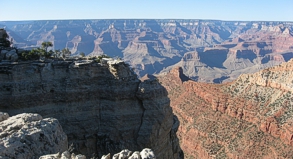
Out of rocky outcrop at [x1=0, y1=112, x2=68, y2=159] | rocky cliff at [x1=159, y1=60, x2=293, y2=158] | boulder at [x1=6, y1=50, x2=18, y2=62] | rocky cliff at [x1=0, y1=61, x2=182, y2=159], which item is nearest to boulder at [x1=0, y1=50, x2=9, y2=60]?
boulder at [x1=6, y1=50, x2=18, y2=62]

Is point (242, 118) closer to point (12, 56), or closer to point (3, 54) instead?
point (12, 56)

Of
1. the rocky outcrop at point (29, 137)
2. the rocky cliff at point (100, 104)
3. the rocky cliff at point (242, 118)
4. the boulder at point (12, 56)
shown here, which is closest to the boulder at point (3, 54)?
the boulder at point (12, 56)

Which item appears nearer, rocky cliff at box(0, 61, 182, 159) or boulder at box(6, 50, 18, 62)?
rocky cliff at box(0, 61, 182, 159)

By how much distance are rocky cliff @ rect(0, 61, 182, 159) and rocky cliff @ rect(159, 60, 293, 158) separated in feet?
109

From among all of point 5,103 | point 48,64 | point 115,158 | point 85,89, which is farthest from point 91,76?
point 115,158

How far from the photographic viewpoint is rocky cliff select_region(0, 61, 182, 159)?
27.2 metres

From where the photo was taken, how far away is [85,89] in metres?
28.4

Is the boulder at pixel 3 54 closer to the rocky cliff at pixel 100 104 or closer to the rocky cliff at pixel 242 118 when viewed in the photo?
the rocky cliff at pixel 100 104

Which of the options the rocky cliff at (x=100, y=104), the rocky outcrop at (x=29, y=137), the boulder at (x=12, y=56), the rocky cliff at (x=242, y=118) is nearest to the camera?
the rocky outcrop at (x=29, y=137)

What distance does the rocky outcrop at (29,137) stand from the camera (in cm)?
1457

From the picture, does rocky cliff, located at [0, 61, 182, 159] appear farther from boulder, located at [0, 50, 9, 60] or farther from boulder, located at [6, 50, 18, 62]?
boulder, located at [0, 50, 9, 60]

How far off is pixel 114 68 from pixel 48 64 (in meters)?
6.25

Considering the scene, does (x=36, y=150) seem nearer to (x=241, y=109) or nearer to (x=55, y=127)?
(x=55, y=127)

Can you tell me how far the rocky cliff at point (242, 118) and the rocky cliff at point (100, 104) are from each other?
109 ft
